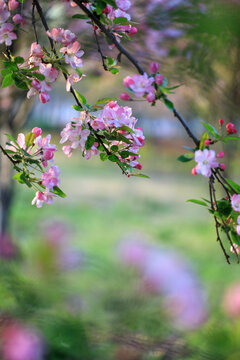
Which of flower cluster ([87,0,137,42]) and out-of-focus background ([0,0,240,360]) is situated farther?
out-of-focus background ([0,0,240,360])

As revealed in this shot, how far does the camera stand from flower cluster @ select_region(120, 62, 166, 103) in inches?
18.5

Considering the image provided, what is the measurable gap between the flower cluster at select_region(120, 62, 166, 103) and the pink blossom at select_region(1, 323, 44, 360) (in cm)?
89

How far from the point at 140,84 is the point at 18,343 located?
91 cm

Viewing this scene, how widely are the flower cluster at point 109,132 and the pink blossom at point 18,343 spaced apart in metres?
0.79

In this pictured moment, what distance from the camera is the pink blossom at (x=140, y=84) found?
469 millimetres

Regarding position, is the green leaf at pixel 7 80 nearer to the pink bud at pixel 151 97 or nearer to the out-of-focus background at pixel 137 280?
the pink bud at pixel 151 97

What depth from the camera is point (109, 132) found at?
510 mm

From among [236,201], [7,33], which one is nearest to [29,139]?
[7,33]

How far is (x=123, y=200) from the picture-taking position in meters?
4.45

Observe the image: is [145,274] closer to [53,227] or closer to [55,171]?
[53,227]

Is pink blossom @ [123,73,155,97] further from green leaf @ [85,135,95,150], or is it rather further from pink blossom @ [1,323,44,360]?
pink blossom @ [1,323,44,360]

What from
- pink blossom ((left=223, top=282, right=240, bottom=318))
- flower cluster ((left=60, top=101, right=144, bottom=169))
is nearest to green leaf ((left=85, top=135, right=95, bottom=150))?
flower cluster ((left=60, top=101, right=144, bottom=169))

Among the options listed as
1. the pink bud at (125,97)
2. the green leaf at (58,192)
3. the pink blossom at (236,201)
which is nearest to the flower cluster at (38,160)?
the green leaf at (58,192)

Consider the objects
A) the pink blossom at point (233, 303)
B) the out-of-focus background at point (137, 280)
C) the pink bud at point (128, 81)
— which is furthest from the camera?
the pink blossom at point (233, 303)
